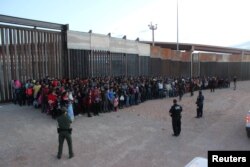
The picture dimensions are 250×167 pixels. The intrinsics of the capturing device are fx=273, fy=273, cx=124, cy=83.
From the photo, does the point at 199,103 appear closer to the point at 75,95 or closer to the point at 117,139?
the point at 117,139

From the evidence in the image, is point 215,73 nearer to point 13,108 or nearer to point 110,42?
point 110,42

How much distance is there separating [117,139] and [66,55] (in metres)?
10.3

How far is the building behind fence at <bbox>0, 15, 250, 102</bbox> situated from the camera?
15.4 meters

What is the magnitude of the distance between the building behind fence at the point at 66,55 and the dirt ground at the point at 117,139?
2579 millimetres

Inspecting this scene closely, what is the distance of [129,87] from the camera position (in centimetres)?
1817

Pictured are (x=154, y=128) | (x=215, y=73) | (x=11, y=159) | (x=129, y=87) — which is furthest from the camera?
(x=215, y=73)

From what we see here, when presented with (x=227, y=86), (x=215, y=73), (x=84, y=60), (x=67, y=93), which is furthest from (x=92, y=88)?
(x=215, y=73)

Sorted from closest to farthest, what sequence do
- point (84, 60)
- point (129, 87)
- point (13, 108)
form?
point (13, 108) < point (129, 87) < point (84, 60)

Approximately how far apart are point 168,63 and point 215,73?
42.2 ft

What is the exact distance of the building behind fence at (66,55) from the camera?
15359 millimetres

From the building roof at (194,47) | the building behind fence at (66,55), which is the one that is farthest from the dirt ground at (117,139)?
the building roof at (194,47)

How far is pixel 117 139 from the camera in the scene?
10469 mm

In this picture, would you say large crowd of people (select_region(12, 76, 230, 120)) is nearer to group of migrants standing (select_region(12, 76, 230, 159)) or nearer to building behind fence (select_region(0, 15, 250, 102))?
group of migrants standing (select_region(12, 76, 230, 159))

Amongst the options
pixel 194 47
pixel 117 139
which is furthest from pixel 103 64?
pixel 194 47
